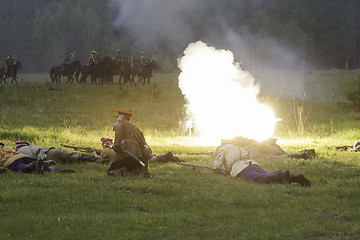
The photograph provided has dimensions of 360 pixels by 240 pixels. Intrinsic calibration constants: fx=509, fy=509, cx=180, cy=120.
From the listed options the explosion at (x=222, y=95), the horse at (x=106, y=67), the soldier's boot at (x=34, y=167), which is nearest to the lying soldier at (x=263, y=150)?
the explosion at (x=222, y=95)

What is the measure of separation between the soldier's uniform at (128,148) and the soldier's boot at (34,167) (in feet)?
5.04

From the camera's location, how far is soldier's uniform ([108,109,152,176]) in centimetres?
1152

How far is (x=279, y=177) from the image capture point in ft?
34.1

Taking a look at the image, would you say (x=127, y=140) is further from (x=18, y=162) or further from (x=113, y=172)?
(x=18, y=162)

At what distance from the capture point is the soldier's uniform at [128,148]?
11.5m

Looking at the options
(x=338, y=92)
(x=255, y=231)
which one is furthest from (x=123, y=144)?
(x=338, y=92)

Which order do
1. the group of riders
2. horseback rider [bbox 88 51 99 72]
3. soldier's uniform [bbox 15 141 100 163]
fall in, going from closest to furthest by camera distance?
soldier's uniform [bbox 15 141 100 163] < horseback rider [bbox 88 51 99 72] < the group of riders

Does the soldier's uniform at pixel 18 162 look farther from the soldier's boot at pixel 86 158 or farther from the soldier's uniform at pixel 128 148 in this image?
the soldier's uniform at pixel 128 148

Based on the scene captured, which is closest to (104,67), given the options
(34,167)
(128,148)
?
(34,167)

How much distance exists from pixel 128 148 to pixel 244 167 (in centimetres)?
264

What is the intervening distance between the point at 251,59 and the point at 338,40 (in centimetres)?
1781

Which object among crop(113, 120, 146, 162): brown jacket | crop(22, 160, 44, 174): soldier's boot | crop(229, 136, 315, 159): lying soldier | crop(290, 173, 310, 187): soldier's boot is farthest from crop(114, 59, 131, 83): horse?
crop(290, 173, 310, 187): soldier's boot

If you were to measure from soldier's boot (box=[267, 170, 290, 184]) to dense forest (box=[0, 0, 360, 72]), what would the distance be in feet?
223

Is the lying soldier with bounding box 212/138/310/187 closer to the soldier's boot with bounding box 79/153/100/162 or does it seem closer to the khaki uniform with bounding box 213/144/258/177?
the khaki uniform with bounding box 213/144/258/177
